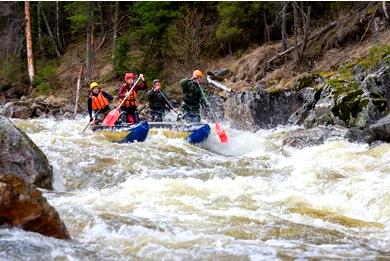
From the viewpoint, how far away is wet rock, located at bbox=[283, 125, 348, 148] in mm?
10531

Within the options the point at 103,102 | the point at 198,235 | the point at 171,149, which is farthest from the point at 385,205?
the point at 103,102

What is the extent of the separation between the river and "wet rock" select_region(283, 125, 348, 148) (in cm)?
23

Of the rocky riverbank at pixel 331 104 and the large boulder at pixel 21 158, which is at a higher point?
the large boulder at pixel 21 158

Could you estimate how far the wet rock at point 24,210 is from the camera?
4.43 metres

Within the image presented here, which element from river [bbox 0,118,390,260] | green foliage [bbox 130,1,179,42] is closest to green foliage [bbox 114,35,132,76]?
green foliage [bbox 130,1,179,42]

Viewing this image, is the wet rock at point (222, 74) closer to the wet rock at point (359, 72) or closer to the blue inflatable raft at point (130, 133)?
the wet rock at point (359, 72)

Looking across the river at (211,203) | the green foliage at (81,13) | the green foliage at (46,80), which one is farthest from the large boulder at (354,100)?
the green foliage at (46,80)

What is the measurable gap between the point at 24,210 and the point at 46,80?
2377cm

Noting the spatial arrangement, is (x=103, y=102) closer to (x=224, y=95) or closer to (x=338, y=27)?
(x=224, y=95)

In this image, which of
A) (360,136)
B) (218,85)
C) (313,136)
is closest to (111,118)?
(313,136)

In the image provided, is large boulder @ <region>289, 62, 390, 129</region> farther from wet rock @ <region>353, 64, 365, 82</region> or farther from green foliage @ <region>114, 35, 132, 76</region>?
green foliage @ <region>114, 35, 132, 76</region>

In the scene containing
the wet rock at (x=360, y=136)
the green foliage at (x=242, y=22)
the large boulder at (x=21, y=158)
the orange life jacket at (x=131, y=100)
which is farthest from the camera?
the green foliage at (x=242, y=22)

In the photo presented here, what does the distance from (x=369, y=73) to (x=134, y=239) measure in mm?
8906

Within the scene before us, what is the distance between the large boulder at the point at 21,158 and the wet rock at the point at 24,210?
2351 millimetres
